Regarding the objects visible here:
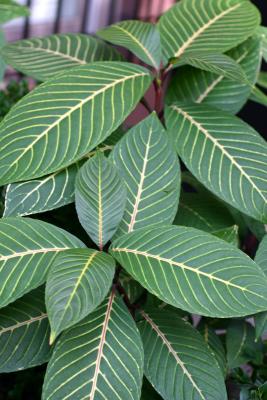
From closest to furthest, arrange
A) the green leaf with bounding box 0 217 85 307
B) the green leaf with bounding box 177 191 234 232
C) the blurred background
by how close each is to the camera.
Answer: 1. the green leaf with bounding box 0 217 85 307
2. the green leaf with bounding box 177 191 234 232
3. the blurred background

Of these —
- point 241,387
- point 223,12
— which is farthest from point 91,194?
point 223,12

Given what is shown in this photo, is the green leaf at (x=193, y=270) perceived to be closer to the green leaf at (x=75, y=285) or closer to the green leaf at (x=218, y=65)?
the green leaf at (x=75, y=285)

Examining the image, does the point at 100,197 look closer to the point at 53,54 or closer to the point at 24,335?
the point at 24,335

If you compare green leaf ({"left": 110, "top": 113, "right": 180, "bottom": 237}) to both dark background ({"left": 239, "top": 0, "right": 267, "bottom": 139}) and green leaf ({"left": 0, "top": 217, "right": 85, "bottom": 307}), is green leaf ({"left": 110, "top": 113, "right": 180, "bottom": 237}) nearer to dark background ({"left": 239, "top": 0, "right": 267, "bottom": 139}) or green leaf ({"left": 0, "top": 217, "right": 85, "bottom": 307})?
green leaf ({"left": 0, "top": 217, "right": 85, "bottom": 307})

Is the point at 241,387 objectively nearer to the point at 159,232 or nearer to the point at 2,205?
the point at 159,232

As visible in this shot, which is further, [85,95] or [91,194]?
[85,95]

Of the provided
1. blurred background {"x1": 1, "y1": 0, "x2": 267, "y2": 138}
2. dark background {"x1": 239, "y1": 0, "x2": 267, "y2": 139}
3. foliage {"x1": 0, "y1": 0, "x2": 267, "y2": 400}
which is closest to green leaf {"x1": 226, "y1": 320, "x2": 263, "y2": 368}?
foliage {"x1": 0, "y1": 0, "x2": 267, "y2": 400}

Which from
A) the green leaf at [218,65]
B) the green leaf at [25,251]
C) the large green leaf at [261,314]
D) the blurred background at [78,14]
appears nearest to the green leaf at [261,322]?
the large green leaf at [261,314]
